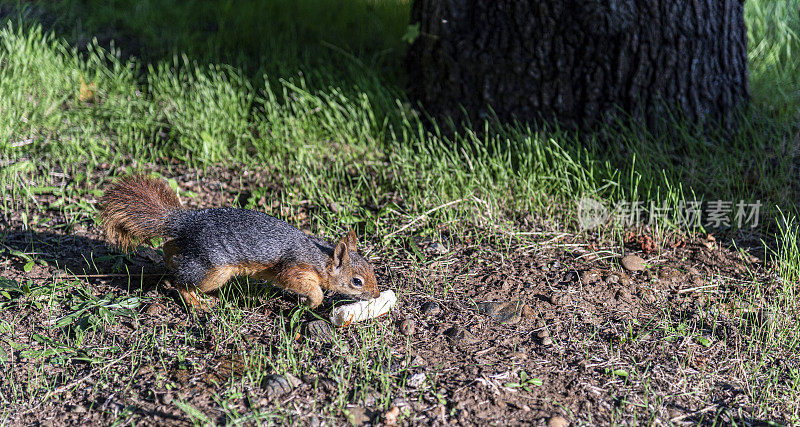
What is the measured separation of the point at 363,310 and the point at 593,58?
2.30 meters

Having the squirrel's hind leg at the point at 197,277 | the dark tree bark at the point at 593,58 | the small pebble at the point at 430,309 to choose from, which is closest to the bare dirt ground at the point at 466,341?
the small pebble at the point at 430,309

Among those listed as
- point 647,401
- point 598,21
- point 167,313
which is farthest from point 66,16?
point 647,401

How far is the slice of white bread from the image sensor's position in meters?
2.96

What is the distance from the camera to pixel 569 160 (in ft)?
13.0

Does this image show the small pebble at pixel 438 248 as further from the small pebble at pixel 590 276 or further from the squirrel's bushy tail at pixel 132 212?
the squirrel's bushy tail at pixel 132 212

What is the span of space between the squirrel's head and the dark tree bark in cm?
177

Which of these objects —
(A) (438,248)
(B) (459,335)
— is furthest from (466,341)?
(A) (438,248)

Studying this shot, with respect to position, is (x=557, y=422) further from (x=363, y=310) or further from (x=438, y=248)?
(x=438, y=248)

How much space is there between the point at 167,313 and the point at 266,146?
166 cm

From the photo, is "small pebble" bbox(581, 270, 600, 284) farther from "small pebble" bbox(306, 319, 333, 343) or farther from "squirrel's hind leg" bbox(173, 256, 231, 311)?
"squirrel's hind leg" bbox(173, 256, 231, 311)

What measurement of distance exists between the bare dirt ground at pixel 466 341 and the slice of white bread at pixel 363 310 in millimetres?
49

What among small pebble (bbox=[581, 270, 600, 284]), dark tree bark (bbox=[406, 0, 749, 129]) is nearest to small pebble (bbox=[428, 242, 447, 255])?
small pebble (bbox=[581, 270, 600, 284])

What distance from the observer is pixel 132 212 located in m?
3.12

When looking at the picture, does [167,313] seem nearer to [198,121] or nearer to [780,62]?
[198,121]
